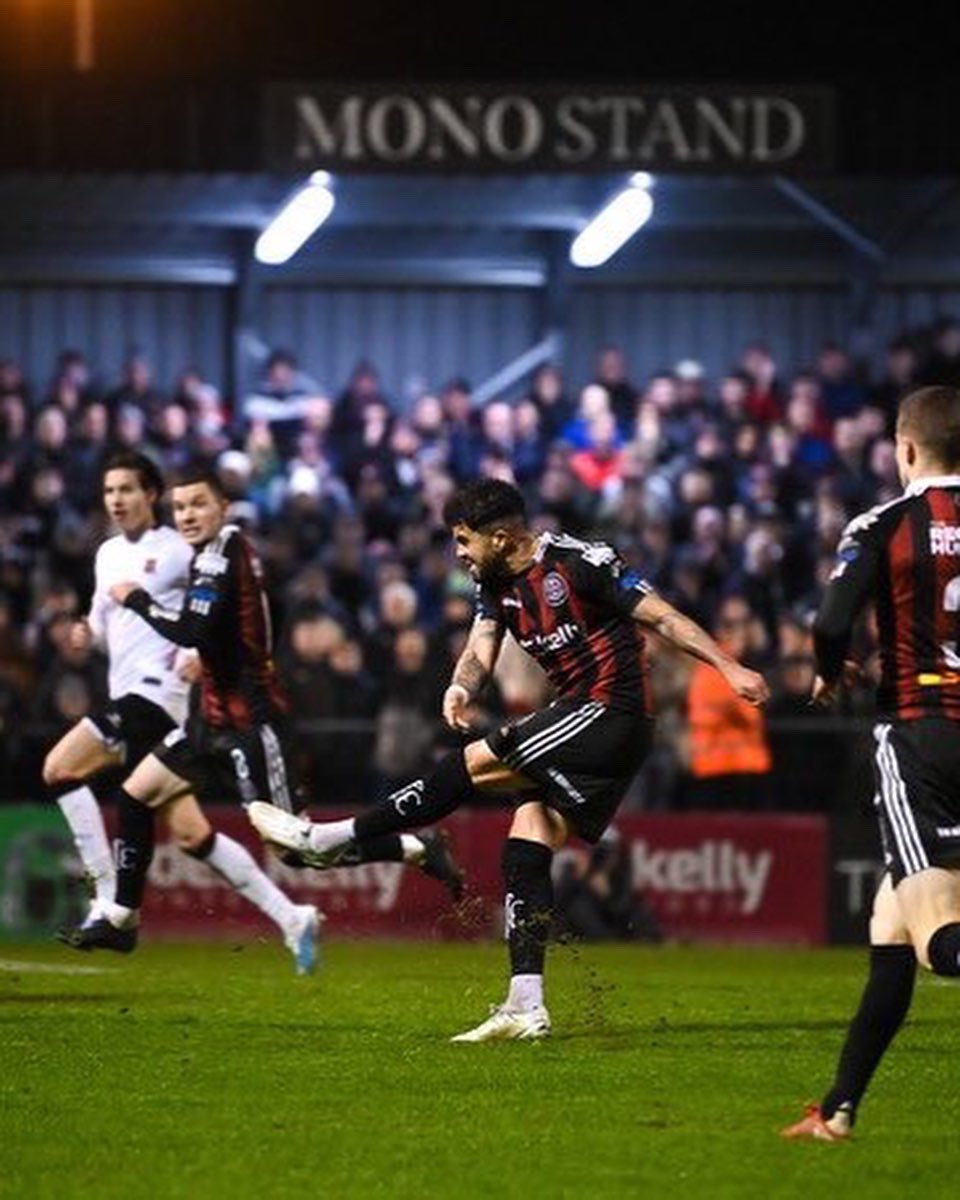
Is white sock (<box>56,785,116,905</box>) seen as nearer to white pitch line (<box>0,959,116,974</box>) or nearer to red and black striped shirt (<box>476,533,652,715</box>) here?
white pitch line (<box>0,959,116,974</box>)

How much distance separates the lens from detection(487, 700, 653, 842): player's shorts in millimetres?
11133

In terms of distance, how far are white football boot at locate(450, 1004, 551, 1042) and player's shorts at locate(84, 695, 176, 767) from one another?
12.1 feet

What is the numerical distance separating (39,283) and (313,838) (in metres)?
20.4

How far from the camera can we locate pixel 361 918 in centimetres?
2006

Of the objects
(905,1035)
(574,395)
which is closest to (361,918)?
(905,1035)

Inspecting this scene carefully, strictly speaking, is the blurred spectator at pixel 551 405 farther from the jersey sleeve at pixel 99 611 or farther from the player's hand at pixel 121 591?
the player's hand at pixel 121 591

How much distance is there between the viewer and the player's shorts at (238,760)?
13.8 meters

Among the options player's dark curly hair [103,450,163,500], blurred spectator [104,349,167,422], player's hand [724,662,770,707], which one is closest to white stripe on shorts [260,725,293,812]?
player's dark curly hair [103,450,163,500]

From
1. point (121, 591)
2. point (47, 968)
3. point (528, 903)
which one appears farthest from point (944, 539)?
point (47, 968)

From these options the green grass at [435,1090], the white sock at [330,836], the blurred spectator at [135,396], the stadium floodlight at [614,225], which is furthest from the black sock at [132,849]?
the stadium floodlight at [614,225]

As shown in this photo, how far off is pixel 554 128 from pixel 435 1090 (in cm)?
1840

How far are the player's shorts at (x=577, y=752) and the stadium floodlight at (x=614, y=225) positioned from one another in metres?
17.8

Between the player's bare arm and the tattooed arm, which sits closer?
the player's bare arm

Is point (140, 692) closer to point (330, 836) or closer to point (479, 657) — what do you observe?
point (330, 836)
